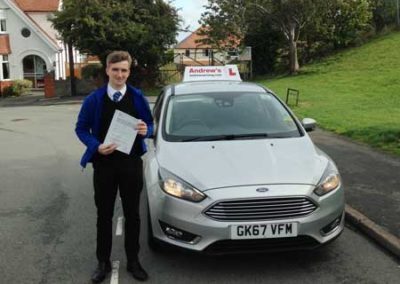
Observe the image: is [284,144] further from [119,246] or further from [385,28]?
[385,28]

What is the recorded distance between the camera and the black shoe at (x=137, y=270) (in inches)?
194

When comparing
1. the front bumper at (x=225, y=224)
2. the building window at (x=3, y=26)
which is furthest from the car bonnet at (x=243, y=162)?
the building window at (x=3, y=26)

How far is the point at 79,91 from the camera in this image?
40.9m

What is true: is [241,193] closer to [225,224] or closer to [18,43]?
[225,224]

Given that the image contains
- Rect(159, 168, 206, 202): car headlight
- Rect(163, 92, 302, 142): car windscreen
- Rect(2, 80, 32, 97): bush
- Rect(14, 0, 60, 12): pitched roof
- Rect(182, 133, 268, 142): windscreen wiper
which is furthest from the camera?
Rect(14, 0, 60, 12): pitched roof

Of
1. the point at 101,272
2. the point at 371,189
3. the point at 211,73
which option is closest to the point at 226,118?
the point at 101,272

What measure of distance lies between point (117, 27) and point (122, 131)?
31.5m

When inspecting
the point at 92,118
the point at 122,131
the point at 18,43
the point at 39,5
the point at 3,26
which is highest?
the point at 39,5

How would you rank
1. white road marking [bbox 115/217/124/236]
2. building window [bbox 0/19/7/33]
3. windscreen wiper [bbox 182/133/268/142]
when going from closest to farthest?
windscreen wiper [bbox 182/133/268/142] → white road marking [bbox 115/217/124/236] → building window [bbox 0/19/7/33]

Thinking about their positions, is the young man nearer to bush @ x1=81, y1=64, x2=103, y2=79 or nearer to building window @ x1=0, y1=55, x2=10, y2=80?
bush @ x1=81, y1=64, x2=103, y2=79

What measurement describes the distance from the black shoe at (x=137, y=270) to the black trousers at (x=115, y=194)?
0.05 metres

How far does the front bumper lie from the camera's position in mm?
4805

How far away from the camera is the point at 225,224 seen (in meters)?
4.77

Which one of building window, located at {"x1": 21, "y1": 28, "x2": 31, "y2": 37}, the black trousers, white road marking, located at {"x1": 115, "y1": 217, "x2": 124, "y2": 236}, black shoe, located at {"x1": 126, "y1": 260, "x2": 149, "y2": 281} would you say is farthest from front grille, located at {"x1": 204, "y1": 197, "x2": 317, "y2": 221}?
building window, located at {"x1": 21, "y1": 28, "x2": 31, "y2": 37}
